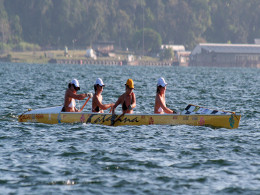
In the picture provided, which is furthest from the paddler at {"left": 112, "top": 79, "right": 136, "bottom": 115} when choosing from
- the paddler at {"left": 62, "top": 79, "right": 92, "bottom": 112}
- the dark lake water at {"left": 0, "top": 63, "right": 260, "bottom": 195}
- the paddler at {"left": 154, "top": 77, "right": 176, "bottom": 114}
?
the paddler at {"left": 62, "top": 79, "right": 92, "bottom": 112}

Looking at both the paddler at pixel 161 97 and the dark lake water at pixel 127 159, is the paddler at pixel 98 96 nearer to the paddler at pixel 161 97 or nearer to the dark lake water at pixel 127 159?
the dark lake water at pixel 127 159

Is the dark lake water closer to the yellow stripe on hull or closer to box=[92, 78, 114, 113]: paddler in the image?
the yellow stripe on hull

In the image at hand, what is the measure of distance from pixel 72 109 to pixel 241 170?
911cm

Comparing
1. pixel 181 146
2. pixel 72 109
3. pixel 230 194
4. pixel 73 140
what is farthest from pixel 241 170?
pixel 72 109

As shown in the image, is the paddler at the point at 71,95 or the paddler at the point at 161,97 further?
the paddler at the point at 71,95

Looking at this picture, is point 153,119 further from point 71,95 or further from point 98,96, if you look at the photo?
point 71,95

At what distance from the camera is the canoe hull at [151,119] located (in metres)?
A: 20.5

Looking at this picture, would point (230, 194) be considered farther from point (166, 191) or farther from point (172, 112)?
point (172, 112)

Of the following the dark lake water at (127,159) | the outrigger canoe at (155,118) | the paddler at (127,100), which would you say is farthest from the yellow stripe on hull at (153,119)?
the paddler at (127,100)

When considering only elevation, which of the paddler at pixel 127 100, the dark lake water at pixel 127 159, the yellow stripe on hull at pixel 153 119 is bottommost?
the dark lake water at pixel 127 159

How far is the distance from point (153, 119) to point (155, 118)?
10cm

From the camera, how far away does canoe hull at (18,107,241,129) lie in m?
20.5

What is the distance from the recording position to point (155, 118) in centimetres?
2070

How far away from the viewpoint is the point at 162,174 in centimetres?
1373
